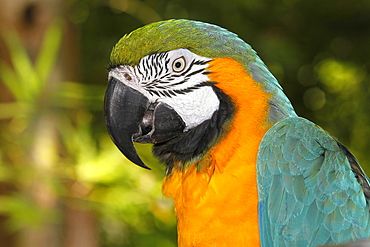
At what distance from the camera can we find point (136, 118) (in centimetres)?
131

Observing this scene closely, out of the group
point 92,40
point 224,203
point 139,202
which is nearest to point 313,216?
point 224,203

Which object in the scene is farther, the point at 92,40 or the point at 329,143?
the point at 92,40

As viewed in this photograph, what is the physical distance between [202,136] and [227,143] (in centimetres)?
7

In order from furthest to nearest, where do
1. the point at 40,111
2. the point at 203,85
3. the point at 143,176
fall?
the point at 143,176
the point at 40,111
the point at 203,85

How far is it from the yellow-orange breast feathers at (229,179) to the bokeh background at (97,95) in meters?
1.34

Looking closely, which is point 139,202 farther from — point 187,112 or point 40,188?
point 187,112

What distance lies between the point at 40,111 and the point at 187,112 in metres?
1.66

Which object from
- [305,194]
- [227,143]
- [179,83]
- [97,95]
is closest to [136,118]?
[179,83]

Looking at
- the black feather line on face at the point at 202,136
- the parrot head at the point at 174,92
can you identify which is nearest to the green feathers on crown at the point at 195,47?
the parrot head at the point at 174,92

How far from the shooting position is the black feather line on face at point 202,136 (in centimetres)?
131

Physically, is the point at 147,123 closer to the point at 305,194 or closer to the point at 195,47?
the point at 195,47

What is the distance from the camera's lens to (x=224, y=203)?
1236mm

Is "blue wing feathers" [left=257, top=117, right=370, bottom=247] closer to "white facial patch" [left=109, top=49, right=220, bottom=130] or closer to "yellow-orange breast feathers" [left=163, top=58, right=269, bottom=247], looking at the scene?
"yellow-orange breast feathers" [left=163, top=58, right=269, bottom=247]

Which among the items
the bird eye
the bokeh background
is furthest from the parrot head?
the bokeh background
